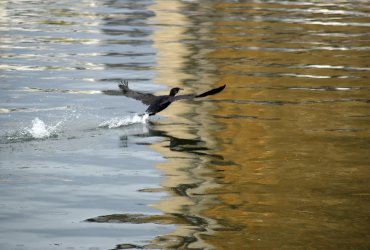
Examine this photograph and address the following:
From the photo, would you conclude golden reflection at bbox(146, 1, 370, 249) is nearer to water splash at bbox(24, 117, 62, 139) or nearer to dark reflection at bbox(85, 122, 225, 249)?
dark reflection at bbox(85, 122, 225, 249)

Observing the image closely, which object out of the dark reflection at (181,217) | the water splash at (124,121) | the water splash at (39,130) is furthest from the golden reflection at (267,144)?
the water splash at (39,130)

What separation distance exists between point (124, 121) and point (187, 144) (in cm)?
218

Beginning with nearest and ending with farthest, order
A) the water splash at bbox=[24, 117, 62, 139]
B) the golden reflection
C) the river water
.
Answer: the river water < the golden reflection < the water splash at bbox=[24, 117, 62, 139]

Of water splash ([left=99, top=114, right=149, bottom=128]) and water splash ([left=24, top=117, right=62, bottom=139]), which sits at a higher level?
water splash ([left=24, top=117, right=62, bottom=139])

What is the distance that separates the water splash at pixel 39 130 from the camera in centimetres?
1658

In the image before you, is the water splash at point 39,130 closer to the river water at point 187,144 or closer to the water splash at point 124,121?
the river water at point 187,144

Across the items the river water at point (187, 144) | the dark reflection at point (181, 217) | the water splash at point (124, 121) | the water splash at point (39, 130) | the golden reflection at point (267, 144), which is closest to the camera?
the dark reflection at point (181, 217)

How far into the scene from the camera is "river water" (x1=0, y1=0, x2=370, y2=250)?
1138 centimetres

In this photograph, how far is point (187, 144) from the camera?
16.3 meters

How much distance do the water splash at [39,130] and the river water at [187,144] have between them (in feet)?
0.11

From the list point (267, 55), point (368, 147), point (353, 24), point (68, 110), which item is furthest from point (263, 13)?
point (368, 147)

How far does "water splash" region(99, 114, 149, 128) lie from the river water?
0.15 feet

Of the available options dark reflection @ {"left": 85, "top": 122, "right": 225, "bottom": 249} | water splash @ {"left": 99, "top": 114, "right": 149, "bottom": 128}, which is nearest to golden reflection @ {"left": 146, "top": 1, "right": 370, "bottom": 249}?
dark reflection @ {"left": 85, "top": 122, "right": 225, "bottom": 249}

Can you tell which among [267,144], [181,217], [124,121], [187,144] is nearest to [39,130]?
[124,121]
